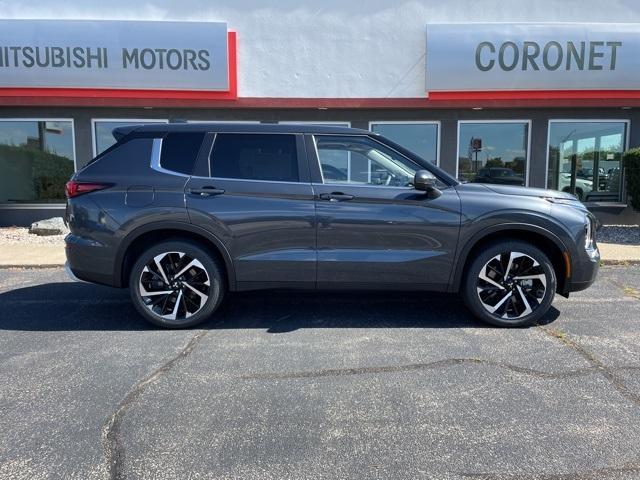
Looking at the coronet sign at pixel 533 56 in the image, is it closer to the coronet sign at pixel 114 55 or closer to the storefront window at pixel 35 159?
the coronet sign at pixel 114 55

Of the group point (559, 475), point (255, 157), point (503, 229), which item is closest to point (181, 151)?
point (255, 157)

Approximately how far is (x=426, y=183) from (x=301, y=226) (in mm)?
1196

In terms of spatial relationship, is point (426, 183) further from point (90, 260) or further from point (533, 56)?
point (533, 56)

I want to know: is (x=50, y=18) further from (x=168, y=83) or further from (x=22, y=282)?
(x=22, y=282)

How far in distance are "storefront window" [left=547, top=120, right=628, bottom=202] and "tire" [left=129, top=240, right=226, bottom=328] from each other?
30.9ft

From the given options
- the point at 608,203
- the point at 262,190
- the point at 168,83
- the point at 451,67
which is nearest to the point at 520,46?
the point at 451,67

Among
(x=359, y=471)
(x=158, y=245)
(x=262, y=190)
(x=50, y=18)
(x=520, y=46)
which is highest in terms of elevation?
(x=50, y=18)

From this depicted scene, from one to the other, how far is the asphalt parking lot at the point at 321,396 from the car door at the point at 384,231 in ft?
1.75

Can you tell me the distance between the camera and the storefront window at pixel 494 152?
10953 mm

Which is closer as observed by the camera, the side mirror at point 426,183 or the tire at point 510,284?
the side mirror at point 426,183

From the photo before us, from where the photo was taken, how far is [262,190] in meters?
4.42

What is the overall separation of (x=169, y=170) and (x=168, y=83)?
657 centimetres

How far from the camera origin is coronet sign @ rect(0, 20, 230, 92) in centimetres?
998

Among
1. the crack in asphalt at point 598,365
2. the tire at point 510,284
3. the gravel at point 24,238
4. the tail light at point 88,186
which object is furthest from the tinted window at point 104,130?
the crack in asphalt at point 598,365
